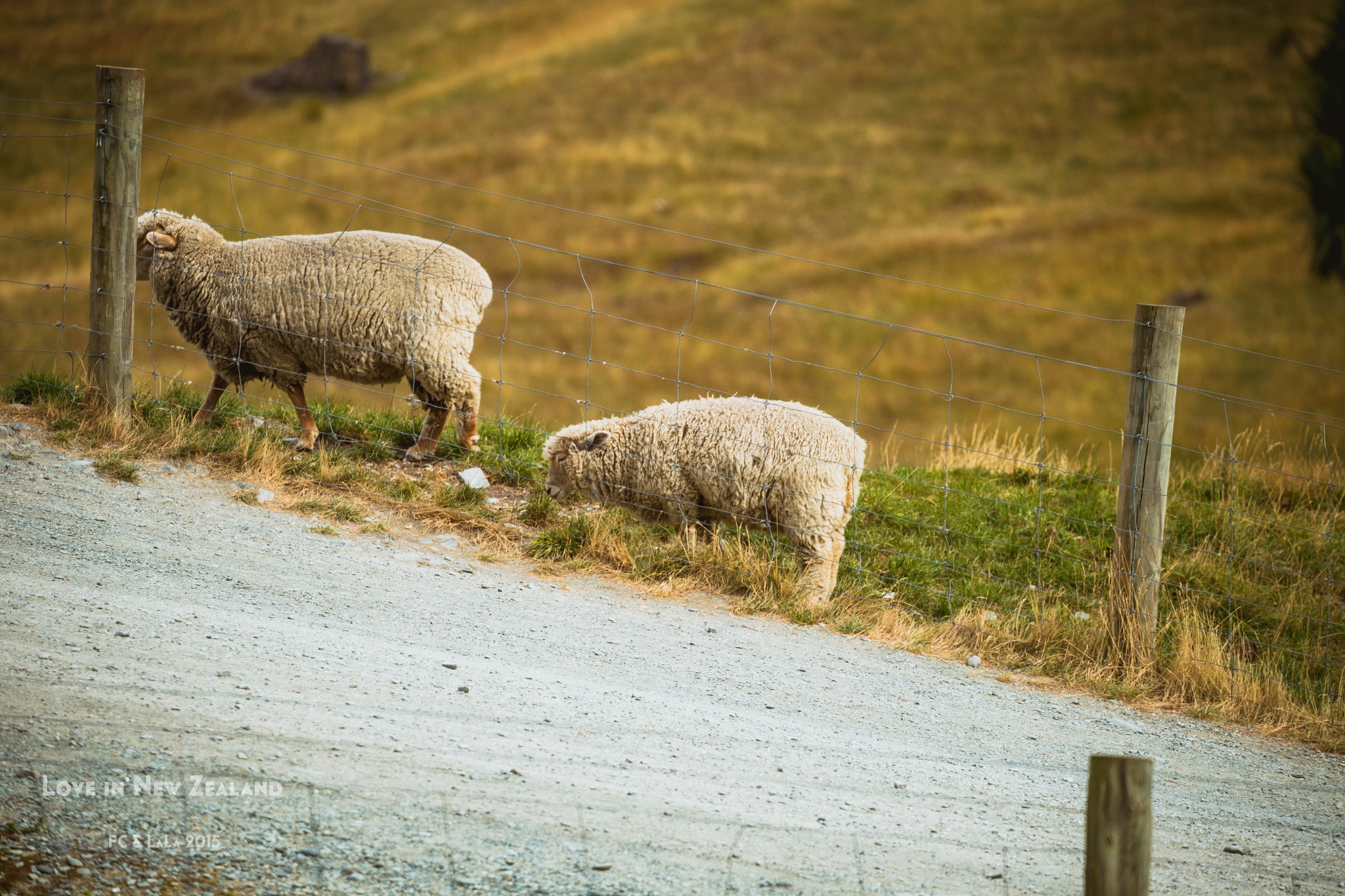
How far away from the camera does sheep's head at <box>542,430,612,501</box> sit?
7.26 m

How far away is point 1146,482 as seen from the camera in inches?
247

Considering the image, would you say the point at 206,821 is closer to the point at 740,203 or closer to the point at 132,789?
the point at 132,789

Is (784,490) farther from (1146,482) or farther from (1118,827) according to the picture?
(1118,827)

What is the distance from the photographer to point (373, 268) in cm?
729

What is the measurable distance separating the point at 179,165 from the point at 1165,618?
133ft

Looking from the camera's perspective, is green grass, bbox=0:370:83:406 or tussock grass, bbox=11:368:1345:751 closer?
tussock grass, bbox=11:368:1345:751

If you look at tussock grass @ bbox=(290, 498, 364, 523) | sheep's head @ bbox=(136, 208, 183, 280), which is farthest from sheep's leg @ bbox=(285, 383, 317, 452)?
sheep's head @ bbox=(136, 208, 183, 280)

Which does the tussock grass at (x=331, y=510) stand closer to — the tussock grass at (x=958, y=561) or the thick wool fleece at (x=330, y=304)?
the tussock grass at (x=958, y=561)

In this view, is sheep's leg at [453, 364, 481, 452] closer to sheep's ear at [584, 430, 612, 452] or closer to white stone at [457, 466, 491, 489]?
white stone at [457, 466, 491, 489]

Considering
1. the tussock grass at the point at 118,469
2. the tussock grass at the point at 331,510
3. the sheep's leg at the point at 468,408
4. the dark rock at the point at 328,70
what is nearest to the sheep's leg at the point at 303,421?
the tussock grass at the point at 331,510

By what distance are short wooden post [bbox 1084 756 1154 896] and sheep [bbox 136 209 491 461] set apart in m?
5.28

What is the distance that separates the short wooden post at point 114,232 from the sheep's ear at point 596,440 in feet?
9.60

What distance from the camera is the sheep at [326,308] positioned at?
725cm

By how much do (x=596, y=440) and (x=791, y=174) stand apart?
38.7 meters
